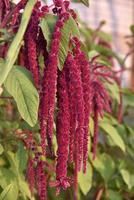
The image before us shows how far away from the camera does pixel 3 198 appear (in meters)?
1.59

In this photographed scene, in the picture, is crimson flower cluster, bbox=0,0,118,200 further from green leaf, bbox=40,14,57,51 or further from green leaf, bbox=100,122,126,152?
green leaf, bbox=100,122,126,152

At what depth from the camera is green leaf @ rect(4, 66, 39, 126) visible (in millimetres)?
1337

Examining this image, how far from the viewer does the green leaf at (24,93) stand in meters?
1.34

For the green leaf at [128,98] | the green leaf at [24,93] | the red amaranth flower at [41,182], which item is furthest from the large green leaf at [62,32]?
the green leaf at [128,98]

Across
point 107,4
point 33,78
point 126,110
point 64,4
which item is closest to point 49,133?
point 33,78

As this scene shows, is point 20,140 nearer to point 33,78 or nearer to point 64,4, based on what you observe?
point 33,78

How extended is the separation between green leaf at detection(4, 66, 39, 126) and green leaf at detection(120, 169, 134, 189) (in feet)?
3.34

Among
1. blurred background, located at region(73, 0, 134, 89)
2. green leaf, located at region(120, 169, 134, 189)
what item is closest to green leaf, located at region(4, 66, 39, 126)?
green leaf, located at region(120, 169, 134, 189)

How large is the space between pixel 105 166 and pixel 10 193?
2.57 ft

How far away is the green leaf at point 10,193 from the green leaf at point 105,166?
2.20ft

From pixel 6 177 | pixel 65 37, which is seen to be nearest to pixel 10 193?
pixel 6 177

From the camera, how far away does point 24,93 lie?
1.37m

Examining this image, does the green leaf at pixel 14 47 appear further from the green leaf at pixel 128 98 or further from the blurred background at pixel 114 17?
the blurred background at pixel 114 17

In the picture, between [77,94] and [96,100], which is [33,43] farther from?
[96,100]
